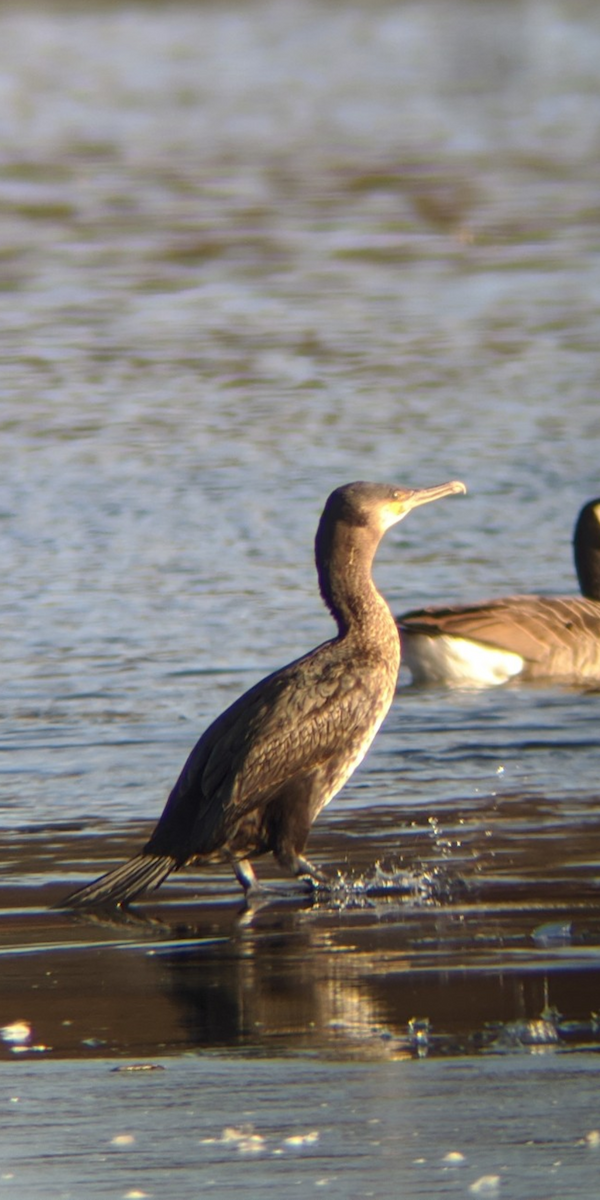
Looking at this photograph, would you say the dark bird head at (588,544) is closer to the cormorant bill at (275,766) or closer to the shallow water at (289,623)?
the shallow water at (289,623)

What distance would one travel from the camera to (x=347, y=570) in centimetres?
707

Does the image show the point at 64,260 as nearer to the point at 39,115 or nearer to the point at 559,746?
the point at 39,115

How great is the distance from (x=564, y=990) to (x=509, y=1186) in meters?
1.25

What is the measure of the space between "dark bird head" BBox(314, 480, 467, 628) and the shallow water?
80cm

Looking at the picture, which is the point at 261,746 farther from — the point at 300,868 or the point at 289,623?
the point at 289,623

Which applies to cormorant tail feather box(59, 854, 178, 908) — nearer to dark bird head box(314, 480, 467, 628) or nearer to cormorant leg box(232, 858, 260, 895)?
cormorant leg box(232, 858, 260, 895)

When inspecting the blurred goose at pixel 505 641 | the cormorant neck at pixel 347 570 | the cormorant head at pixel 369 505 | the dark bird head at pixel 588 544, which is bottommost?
the blurred goose at pixel 505 641

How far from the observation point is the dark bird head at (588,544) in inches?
443

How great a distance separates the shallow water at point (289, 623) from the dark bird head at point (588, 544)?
27cm

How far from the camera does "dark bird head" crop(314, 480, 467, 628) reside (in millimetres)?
7039

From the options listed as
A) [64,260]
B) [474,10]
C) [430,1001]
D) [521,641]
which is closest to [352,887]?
[430,1001]

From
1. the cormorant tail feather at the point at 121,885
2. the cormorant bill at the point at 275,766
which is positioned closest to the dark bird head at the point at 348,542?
the cormorant bill at the point at 275,766

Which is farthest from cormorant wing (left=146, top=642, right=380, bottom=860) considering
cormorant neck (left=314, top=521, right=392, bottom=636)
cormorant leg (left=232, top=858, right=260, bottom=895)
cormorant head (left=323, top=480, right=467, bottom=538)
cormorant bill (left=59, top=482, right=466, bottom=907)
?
cormorant head (left=323, top=480, right=467, bottom=538)

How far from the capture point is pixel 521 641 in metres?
10.3
